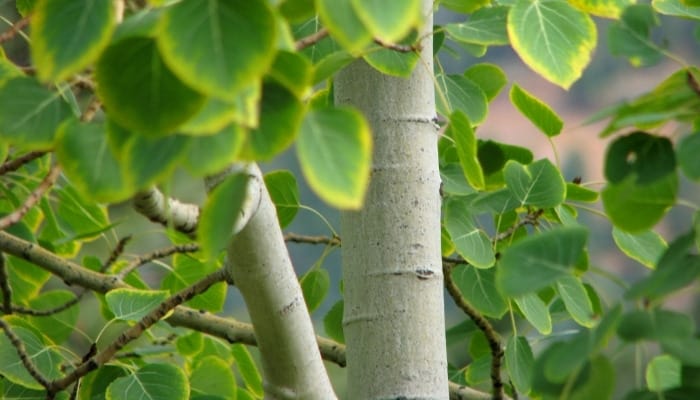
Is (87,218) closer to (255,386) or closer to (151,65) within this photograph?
(255,386)

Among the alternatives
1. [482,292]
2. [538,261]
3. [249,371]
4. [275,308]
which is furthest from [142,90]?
[249,371]

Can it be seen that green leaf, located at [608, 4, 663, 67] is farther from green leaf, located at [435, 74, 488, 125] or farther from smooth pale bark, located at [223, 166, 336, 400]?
green leaf, located at [435, 74, 488, 125]

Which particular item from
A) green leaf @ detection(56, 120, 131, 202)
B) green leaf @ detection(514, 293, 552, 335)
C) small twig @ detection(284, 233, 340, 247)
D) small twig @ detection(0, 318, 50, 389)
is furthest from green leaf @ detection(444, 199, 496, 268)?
green leaf @ detection(56, 120, 131, 202)

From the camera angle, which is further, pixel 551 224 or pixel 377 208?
pixel 551 224

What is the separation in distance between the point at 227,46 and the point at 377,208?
0.48 meters

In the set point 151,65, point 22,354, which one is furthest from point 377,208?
point 151,65

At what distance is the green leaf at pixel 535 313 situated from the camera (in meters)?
0.94

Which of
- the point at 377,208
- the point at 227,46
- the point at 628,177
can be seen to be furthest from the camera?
the point at 377,208

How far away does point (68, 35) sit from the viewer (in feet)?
1.36

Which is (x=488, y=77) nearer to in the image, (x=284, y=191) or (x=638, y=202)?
(x=284, y=191)

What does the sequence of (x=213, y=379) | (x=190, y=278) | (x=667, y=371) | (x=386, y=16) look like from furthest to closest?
(x=190, y=278) < (x=213, y=379) < (x=667, y=371) < (x=386, y=16)

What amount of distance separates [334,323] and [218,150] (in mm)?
762

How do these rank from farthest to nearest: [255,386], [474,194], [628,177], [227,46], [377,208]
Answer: [255,386], [474,194], [377,208], [628,177], [227,46]

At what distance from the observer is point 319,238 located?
1.13 m
